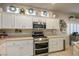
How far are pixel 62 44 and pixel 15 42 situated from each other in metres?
1.01

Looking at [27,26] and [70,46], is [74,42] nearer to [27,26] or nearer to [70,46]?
[70,46]

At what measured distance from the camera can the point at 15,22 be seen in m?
2.69

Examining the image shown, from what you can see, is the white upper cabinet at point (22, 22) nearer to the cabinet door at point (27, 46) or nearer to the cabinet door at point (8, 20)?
the cabinet door at point (8, 20)

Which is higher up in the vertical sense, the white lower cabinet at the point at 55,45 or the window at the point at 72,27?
the window at the point at 72,27

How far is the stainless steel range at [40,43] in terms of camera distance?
2342 millimetres

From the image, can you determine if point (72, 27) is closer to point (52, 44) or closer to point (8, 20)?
point (52, 44)

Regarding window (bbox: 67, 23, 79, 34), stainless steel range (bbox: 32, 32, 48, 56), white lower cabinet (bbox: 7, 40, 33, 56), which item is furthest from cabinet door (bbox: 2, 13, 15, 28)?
window (bbox: 67, 23, 79, 34)

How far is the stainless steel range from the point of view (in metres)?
2.34

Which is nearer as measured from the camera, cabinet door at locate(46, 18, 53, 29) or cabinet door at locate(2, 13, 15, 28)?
cabinet door at locate(46, 18, 53, 29)

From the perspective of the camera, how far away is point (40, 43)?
2.54 m

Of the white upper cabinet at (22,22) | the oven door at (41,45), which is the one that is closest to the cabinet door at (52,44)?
the oven door at (41,45)

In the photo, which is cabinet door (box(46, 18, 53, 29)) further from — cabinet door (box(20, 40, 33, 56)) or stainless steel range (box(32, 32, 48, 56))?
cabinet door (box(20, 40, 33, 56))

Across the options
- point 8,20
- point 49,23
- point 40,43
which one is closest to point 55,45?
point 40,43

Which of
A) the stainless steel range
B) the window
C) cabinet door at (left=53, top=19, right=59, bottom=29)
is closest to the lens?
the window
